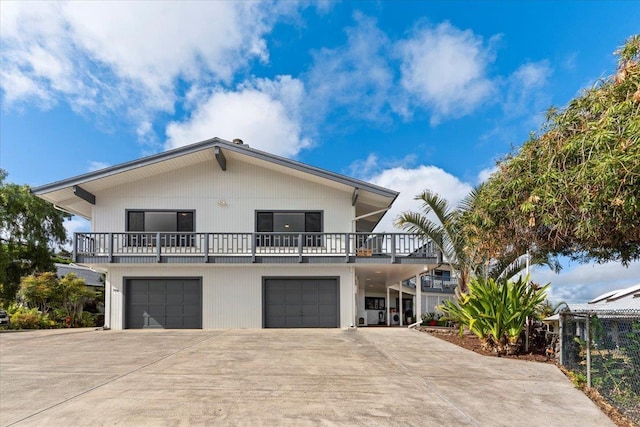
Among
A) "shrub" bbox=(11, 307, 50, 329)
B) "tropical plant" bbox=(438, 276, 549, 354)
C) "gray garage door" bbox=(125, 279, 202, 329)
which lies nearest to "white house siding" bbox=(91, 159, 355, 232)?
"gray garage door" bbox=(125, 279, 202, 329)

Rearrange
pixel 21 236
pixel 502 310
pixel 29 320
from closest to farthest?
pixel 502 310 → pixel 29 320 → pixel 21 236

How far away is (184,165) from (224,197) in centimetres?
209

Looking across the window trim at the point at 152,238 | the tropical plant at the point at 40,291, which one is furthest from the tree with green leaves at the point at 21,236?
the window trim at the point at 152,238

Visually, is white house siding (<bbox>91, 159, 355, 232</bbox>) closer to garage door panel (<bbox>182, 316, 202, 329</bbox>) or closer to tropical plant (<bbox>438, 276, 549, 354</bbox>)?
garage door panel (<bbox>182, 316, 202, 329</bbox>)

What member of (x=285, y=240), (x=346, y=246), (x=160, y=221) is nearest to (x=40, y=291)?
(x=160, y=221)

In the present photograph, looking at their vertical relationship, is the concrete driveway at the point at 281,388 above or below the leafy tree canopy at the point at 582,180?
below

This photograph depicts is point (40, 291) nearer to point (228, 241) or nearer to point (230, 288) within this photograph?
point (230, 288)

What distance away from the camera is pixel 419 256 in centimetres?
1558

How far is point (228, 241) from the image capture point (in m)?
16.2

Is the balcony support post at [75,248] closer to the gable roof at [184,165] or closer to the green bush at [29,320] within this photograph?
the gable roof at [184,165]

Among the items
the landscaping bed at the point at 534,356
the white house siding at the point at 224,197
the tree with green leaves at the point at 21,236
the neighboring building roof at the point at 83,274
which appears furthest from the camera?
the neighboring building roof at the point at 83,274

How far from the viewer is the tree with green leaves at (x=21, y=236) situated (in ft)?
72.9

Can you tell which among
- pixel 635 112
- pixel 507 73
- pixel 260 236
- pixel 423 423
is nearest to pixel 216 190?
pixel 260 236

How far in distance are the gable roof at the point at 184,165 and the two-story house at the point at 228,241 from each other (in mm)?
41
